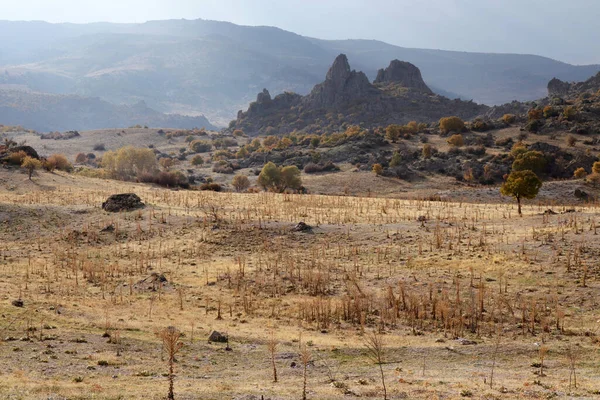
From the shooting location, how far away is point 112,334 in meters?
12.6

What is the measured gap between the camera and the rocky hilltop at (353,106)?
479 feet

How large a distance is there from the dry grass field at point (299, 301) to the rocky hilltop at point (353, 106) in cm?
11317

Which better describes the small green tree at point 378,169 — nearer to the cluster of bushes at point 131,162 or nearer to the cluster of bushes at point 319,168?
the cluster of bushes at point 319,168

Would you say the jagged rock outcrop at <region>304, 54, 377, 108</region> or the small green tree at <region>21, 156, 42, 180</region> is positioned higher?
the jagged rock outcrop at <region>304, 54, 377, 108</region>

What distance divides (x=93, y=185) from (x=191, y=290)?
96.4ft

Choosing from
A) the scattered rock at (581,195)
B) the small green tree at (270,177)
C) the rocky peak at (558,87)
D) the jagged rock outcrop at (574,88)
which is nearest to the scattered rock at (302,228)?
the small green tree at (270,177)

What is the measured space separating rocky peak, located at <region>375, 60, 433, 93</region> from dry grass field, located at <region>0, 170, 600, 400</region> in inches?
5801

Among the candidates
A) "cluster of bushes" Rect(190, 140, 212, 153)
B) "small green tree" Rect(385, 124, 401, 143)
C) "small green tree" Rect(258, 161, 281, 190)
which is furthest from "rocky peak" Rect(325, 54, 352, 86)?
"small green tree" Rect(258, 161, 281, 190)

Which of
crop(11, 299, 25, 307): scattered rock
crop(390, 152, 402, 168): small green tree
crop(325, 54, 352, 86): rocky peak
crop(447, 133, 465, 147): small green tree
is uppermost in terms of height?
crop(325, 54, 352, 86): rocky peak

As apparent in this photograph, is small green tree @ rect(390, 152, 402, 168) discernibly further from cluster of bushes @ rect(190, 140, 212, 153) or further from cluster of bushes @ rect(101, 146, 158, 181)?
cluster of bushes @ rect(190, 140, 212, 153)

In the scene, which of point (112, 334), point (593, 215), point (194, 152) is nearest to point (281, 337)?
point (112, 334)

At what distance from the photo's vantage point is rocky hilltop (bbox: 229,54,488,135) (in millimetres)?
146000

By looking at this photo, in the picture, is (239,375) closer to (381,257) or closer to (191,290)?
(191,290)

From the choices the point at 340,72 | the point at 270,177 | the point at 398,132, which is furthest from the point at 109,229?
the point at 340,72
